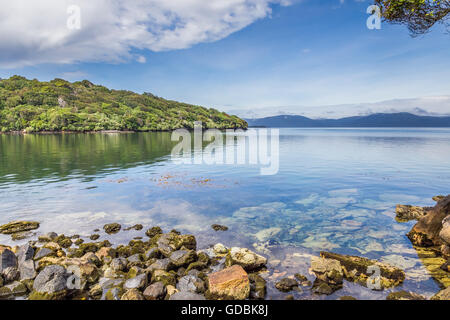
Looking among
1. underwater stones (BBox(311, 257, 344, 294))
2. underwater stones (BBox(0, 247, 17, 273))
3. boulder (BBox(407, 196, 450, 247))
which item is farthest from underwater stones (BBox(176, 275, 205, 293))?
boulder (BBox(407, 196, 450, 247))

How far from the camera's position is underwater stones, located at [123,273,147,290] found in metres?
9.07

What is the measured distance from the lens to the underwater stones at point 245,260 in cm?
1068

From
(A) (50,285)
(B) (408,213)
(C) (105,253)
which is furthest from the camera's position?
(B) (408,213)

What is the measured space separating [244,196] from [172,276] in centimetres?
1421

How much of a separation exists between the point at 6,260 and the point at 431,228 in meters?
20.5

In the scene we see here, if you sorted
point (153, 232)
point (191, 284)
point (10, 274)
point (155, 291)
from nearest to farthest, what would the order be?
point (155, 291)
point (191, 284)
point (10, 274)
point (153, 232)

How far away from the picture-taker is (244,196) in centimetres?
2334

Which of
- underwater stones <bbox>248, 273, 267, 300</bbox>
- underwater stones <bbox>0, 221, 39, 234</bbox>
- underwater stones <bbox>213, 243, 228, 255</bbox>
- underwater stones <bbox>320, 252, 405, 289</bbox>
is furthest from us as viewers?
underwater stones <bbox>0, 221, 39, 234</bbox>

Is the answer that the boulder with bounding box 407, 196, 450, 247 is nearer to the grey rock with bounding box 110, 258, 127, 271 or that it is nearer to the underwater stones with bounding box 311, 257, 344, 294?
the underwater stones with bounding box 311, 257, 344, 294

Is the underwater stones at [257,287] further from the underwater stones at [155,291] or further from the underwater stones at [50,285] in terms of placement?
the underwater stones at [50,285]

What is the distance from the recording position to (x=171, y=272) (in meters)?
10.3

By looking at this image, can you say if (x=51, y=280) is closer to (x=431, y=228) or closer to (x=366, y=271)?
(x=366, y=271)

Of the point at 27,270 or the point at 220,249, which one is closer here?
the point at 27,270

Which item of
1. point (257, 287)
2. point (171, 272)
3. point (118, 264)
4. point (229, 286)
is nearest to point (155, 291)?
point (171, 272)
